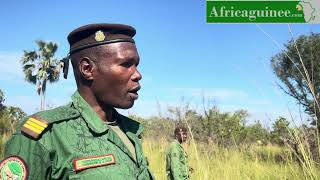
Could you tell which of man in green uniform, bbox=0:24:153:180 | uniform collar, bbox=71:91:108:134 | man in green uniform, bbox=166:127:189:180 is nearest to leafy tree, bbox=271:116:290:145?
man in green uniform, bbox=0:24:153:180

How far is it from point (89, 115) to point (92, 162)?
0.26 meters

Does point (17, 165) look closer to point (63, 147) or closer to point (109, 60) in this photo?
point (63, 147)

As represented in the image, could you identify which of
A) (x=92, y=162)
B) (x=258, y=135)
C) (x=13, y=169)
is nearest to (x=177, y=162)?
(x=92, y=162)

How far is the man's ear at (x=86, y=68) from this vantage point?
2.07 metres

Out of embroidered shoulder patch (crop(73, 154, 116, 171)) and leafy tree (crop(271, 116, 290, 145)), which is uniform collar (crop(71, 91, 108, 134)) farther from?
leafy tree (crop(271, 116, 290, 145))

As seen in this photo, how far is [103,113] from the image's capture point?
2.14m

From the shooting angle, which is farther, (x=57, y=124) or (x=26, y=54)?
(x=26, y=54)

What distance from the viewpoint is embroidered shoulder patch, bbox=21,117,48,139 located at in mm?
1802

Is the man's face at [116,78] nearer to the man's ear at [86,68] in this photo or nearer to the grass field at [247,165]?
the man's ear at [86,68]

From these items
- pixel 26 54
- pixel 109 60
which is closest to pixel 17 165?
pixel 109 60

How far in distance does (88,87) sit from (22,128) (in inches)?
14.9

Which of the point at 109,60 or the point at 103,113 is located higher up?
the point at 109,60

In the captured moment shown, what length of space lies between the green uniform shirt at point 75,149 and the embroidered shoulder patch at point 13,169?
16 millimetres

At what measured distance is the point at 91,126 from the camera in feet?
6.57
